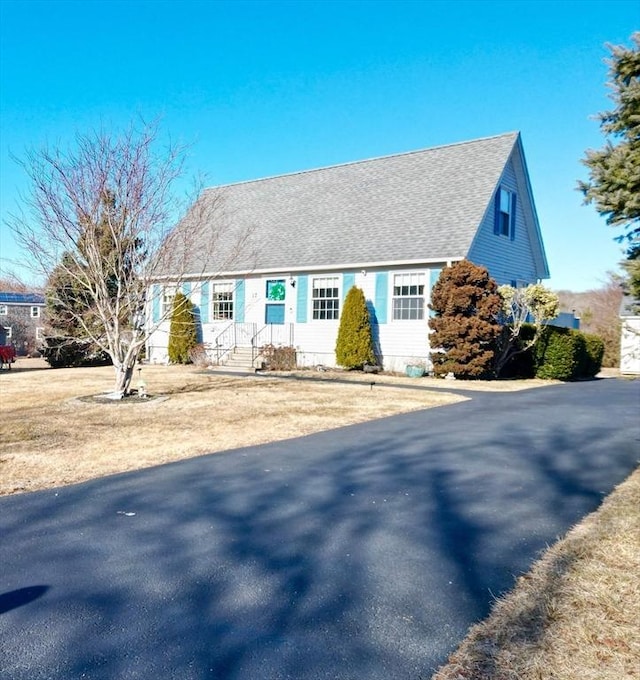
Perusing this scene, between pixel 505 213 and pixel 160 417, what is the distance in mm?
15405

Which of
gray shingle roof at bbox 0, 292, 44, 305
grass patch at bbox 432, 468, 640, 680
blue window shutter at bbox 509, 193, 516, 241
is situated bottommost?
grass patch at bbox 432, 468, 640, 680

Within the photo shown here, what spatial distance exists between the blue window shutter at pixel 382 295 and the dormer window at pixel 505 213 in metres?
4.36

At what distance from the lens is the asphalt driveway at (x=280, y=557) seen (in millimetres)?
2779

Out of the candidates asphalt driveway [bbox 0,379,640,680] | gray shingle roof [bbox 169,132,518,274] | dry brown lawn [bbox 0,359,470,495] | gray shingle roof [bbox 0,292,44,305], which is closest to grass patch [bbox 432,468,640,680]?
asphalt driveway [bbox 0,379,640,680]

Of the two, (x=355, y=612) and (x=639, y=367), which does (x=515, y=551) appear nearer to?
(x=355, y=612)

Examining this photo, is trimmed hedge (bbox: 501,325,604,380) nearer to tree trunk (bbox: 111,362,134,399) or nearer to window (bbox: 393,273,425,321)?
window (bbox: 393,273,425,321)

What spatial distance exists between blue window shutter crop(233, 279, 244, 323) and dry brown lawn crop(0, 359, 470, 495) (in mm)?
5629

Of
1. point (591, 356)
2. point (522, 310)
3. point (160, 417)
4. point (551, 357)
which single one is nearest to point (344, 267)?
point (522, 310)

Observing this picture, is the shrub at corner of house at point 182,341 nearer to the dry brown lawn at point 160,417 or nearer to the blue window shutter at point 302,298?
the blue window shutter at point 302,298

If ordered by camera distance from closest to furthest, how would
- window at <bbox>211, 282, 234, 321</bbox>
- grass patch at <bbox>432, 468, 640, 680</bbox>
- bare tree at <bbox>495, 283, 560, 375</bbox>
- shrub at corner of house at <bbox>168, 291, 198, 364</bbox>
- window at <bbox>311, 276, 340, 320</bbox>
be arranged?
grass patch at <bbox>432, 468, 640, 680</bbox> → bare tree at <bbox>495, 283, 560, 375</bbox> → window at <bbox>311, 276, 340, 320</bbox> → shrub at corner of house at <bbox>168, 291, 198, 364</bbox> → window at <bbox>211, 282, 234, 321</bbox>

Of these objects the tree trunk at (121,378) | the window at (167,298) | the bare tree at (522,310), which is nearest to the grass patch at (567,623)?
the tree trunk at (121,378)

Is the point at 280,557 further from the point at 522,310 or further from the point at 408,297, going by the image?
the point at 408,297

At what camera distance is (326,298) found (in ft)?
67.3

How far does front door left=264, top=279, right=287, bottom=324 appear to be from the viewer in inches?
850
